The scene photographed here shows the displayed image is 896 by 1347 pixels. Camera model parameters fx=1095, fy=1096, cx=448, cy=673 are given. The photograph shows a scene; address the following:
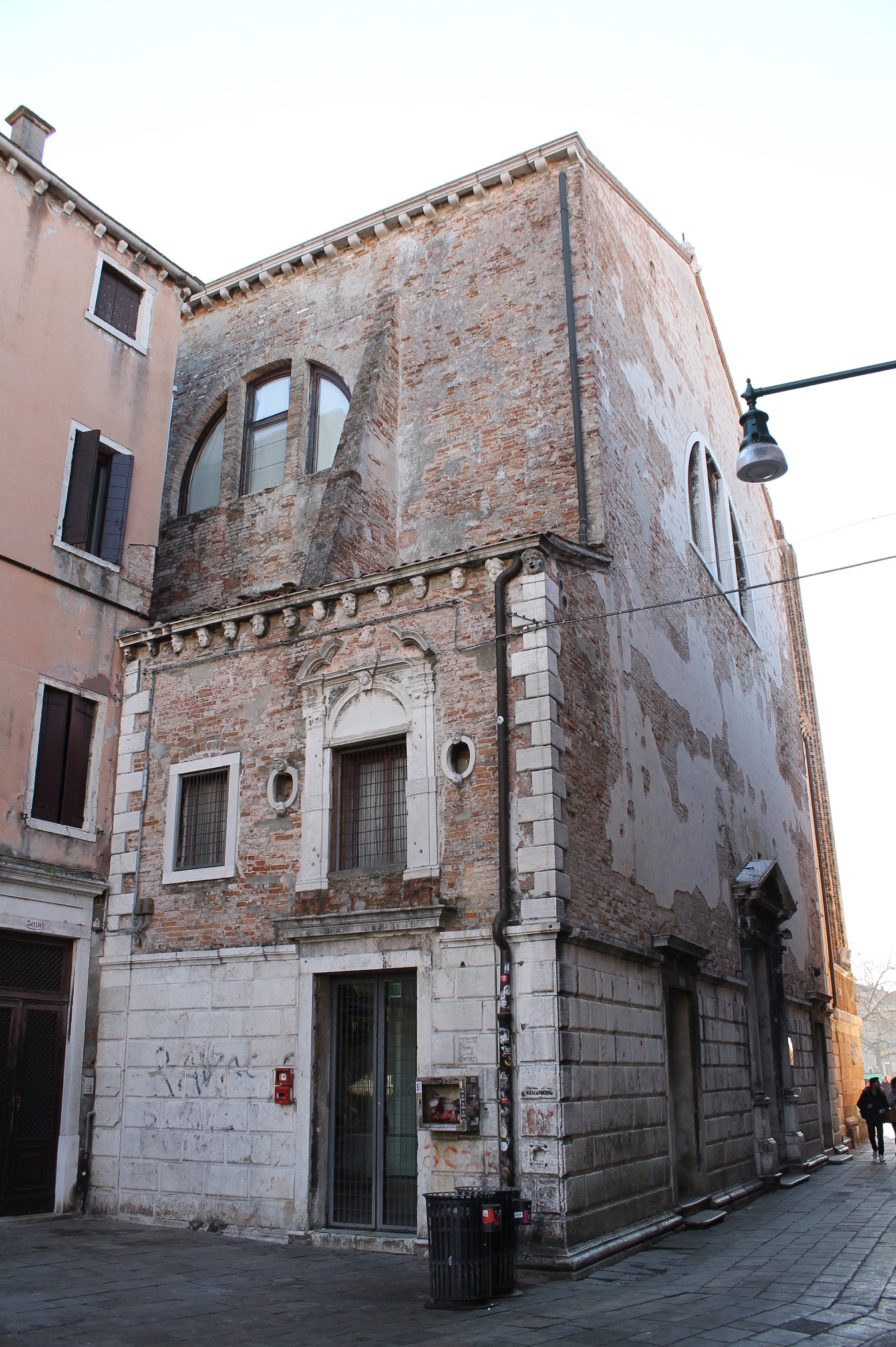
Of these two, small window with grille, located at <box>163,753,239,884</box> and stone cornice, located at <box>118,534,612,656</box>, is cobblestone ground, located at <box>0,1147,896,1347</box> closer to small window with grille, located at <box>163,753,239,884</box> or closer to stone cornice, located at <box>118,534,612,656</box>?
small window with grille, located at <box>163,753,239,884</box>

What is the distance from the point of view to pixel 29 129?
14555mm

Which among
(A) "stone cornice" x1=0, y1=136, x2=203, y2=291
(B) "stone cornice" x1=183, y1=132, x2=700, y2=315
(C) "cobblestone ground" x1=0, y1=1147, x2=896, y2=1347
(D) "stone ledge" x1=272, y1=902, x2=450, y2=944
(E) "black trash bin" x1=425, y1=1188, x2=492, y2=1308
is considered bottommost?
(C) "cobblestone ground" x1=0, y1=1147, x2=896, y2=1347

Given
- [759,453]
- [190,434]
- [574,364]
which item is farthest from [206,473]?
[759,453]

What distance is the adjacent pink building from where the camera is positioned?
39.3ft

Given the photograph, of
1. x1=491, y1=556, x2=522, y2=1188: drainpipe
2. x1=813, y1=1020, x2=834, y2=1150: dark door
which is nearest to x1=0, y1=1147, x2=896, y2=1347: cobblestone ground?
x1=491, y1=556, x2=522, y2=1188: drainpipe

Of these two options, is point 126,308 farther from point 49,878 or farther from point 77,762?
point 49,878

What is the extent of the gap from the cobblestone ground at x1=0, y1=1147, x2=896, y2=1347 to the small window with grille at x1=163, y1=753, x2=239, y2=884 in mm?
3727

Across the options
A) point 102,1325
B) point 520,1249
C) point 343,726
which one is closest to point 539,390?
point 343,726

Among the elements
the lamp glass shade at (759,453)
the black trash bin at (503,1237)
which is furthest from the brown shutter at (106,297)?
the black trash bin at (503,1237)

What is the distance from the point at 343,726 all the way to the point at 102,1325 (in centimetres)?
608

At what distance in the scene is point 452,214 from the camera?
16.6 metres

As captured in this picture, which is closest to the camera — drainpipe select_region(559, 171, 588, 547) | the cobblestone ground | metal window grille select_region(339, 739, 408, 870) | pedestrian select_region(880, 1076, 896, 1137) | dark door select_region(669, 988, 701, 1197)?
the cobblestone ground

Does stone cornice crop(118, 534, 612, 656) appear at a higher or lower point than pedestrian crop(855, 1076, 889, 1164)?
higher

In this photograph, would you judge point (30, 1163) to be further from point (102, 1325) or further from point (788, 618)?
point (788, 618)
